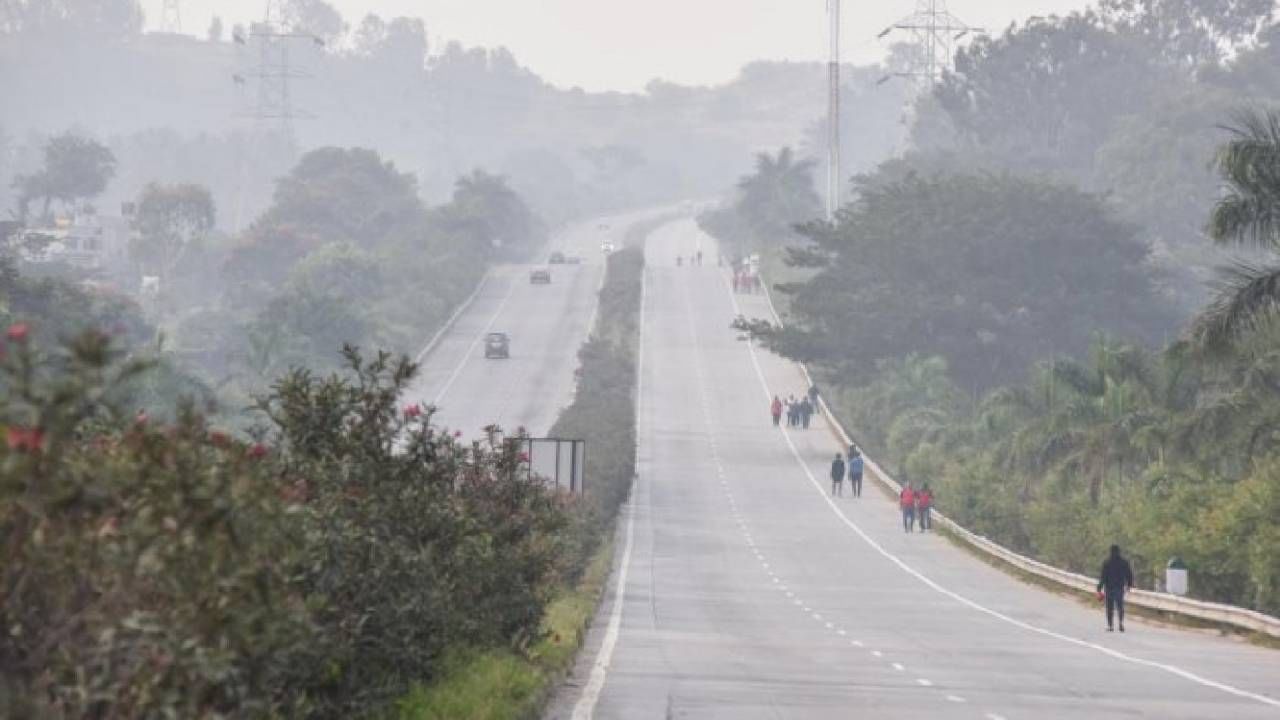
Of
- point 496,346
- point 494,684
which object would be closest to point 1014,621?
point 494,684

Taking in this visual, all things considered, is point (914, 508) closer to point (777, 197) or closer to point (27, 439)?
point (27, 439)

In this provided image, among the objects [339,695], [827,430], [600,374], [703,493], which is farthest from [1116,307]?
[339,695]

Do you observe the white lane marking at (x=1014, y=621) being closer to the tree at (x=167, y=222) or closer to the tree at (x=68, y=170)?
the tree at (x=167, y=222)

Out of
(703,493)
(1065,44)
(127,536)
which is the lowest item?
(703,493)

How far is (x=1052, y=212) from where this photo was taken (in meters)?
103

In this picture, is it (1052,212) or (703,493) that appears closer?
(703,493)

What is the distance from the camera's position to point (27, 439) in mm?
7391

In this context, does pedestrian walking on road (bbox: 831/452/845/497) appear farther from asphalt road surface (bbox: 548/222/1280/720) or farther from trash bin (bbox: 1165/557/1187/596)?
trash bin (bbox: 1165/557/1187/596)

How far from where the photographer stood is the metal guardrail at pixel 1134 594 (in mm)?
35438

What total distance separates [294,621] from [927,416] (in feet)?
265

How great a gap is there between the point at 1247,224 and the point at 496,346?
88860 mm

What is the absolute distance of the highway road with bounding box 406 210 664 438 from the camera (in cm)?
10094

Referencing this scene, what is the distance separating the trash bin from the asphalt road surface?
992 mm

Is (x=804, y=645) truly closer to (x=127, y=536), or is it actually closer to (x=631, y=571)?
(x=631, y=571)
